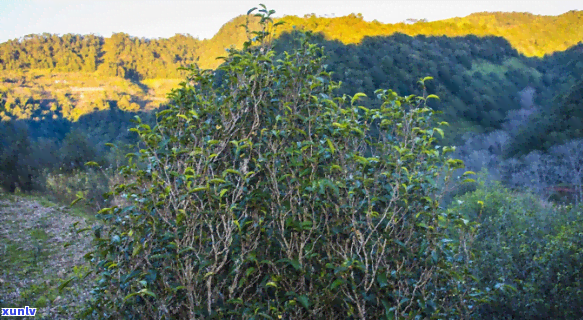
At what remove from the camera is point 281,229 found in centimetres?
186

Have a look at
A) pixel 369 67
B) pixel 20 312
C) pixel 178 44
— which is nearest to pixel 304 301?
pixel 20 312

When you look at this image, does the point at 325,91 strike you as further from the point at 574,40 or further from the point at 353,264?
the point at 574,40

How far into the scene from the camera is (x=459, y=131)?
75.9 feet

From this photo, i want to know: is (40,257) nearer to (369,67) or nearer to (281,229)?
(281,229)

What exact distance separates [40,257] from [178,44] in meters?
31.1

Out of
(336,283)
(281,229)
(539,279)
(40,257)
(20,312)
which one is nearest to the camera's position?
(336,283)

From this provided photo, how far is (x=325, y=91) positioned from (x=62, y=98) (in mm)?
32782

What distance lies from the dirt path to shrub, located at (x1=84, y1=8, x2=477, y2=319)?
179 cm

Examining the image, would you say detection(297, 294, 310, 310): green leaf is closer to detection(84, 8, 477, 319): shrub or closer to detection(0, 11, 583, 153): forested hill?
detection(84, 8, 477, 319): shrub

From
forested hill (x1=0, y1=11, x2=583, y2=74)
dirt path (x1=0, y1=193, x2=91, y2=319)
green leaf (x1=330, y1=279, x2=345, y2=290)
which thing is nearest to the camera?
green leaf (x1=330, y1=279, x2=345, y2=290)

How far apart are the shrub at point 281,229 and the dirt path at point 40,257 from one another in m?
1.79

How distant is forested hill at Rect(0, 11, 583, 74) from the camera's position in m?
29.7

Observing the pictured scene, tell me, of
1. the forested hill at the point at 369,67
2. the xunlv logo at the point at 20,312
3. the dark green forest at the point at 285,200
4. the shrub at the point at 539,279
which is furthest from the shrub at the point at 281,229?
the forested hill at the point at 369,67

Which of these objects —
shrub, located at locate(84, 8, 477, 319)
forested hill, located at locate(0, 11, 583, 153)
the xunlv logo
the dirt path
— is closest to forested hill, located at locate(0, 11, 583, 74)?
forested hill, located at locate(0, 11, 583, 153)
